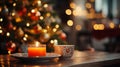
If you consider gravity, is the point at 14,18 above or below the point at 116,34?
above

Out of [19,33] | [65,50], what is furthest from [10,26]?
[65,50]

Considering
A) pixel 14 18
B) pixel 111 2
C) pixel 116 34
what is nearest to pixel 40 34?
pixel 14 18

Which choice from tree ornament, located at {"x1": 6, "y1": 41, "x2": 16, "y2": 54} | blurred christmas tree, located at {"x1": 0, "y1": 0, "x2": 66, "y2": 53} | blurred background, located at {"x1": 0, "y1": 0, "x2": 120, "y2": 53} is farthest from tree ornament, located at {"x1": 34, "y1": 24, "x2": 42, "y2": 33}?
blurred background, located at {"x1": 0, "y1": 0, "x2": 120, "y2": 53}

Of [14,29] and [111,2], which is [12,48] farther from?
[111,2]

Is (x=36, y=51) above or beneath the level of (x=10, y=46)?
above

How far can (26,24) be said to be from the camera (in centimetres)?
259

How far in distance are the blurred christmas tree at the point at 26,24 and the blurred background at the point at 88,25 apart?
1228 millimetres

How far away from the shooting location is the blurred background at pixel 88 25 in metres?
4.11

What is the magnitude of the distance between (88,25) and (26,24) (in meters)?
2.33

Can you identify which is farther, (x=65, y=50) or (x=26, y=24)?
(x=26, y=24)

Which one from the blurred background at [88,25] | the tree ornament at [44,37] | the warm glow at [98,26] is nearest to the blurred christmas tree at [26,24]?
the tree ornament at [44,37]

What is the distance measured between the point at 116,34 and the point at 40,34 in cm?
214

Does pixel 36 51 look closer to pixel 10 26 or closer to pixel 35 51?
pixel 35 51

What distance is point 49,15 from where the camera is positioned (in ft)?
8.87
